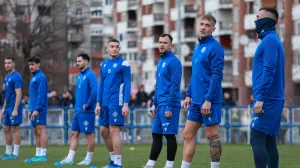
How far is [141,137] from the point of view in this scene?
37875mm

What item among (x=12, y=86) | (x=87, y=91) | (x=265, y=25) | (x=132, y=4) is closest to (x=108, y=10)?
(x=132, y=4)

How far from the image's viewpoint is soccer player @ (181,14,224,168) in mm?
14562

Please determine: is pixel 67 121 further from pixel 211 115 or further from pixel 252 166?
pixel 211 115

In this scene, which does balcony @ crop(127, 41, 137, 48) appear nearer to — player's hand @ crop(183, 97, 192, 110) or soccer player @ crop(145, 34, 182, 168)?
soccer player @ crop(145, 34, 182, 168)

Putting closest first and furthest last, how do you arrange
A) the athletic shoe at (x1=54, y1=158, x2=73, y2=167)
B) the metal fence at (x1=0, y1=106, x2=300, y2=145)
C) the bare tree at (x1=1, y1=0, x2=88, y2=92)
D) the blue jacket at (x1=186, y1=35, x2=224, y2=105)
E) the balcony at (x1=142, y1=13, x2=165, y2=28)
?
the blue jacket at (x1=186, y1=35, x2=224, y2=105) < the athletic shoe at (x1=54, y1=158, x2=73, y2=167) < the metal fence at (x1=0, y1=106, x2=300, y2=145) < the bare tree at (x1=1, y1=0, x2=88, y2=92) < the balcony at (x1=142, y1=13, x2=165, y2=28)

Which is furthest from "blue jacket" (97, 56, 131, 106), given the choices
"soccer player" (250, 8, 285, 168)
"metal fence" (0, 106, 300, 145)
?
"metal fence" (0, 106, 300, 145)

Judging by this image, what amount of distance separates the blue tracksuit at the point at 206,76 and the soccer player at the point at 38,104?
6.93 meters

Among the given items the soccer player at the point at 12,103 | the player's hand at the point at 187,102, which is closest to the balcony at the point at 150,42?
the soccer player at the point at 12,103

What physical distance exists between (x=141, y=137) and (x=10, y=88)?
50.9 feet

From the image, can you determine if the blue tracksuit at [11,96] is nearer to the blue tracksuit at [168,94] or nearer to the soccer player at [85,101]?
the soccer player at [85,101]

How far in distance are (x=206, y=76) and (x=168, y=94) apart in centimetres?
189

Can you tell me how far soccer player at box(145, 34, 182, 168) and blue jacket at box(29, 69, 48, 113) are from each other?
4.96m

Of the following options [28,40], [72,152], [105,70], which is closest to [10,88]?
[72,152]

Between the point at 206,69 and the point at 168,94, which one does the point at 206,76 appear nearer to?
the point at 206,69
